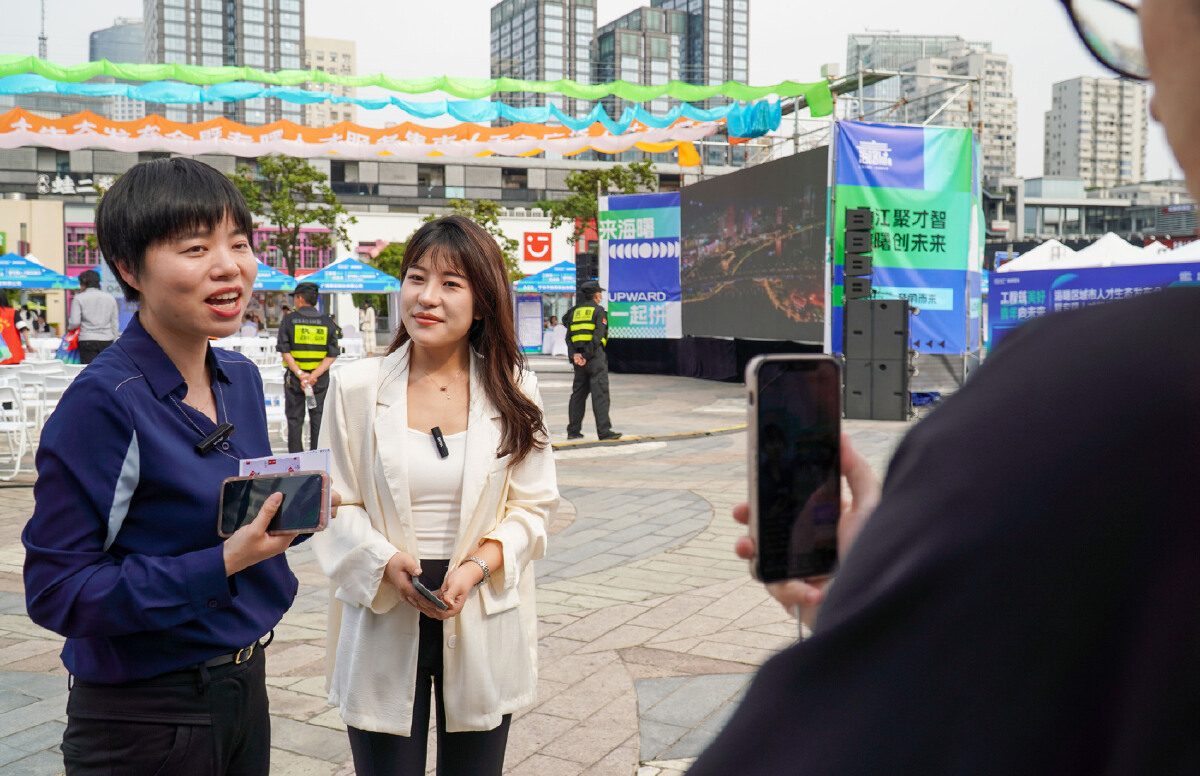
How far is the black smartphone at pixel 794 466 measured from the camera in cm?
95

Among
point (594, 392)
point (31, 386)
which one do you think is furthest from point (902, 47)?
point (31, 386)

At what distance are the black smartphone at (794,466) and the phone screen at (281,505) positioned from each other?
106 centimetres

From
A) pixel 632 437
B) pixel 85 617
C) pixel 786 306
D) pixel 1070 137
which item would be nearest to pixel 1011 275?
pixel 786 306

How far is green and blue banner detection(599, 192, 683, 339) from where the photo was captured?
21703mm

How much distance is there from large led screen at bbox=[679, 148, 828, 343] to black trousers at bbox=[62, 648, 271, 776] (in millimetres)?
14344

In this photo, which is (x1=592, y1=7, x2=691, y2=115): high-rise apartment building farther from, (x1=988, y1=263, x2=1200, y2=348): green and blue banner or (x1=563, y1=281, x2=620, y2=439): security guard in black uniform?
(x1=563, y1=281, x2=620, y2=439): security guard in black uniform

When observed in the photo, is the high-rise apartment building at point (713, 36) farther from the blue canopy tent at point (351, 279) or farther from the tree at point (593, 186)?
the blue canopy tent at point (351, 279)

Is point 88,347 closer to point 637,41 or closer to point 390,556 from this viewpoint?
point 390,556

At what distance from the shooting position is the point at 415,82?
44.9ft

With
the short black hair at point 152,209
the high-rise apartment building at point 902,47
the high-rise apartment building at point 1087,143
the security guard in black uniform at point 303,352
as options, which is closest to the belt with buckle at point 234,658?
the short black hair at point 152,209

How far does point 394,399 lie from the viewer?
2.45m

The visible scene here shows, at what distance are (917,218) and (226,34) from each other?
151862mm

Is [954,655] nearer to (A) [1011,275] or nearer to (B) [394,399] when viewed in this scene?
(B) [394,399]

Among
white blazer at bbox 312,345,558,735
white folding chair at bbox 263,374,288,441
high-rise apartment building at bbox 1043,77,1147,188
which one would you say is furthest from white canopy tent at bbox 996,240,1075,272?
high-rise apartment building at bbox 1043,77,1147,188
